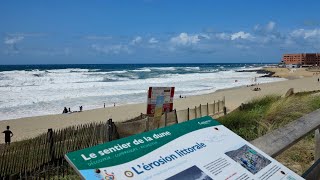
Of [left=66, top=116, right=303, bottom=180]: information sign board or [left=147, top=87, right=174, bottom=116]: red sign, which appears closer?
[left=66, top=116, right=303, bottom=180]: information sign board

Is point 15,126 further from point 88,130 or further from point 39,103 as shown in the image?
point 88,130

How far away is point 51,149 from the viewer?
29.9 feet

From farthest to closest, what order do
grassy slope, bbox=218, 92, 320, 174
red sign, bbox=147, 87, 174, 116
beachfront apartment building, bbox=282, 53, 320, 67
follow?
beachfront apartment building, bbox=282, 53, 320, 67
red sign, bbox=147, 87, 174, 116
grassy slope, bbox=218, 92, 320, 174

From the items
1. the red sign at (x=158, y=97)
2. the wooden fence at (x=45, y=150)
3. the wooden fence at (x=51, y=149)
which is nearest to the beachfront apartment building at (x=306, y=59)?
the red sign at (x=158, y=97)

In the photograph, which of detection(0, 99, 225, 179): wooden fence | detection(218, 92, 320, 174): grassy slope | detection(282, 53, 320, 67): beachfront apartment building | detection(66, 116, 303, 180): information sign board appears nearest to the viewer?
detection(66, 116, 303, 180): information sign board

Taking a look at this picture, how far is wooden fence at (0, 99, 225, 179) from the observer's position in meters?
8.05

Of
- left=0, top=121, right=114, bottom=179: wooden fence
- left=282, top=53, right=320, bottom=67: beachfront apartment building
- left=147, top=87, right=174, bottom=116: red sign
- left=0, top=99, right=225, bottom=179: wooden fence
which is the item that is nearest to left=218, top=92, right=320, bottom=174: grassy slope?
left=0, top=99, right=225, bottom=179: wooden fence

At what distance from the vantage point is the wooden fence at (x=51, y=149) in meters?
8.05

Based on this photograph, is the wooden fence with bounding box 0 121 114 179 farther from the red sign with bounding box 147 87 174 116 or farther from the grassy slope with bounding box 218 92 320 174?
the grassy slope with bounding box 218 92 320 174

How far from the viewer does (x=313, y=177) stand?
2.73 m

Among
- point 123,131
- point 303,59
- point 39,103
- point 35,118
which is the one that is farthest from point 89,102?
point 303,59

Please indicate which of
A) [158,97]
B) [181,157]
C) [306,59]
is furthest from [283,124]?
[306,59]

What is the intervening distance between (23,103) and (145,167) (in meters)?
35.0

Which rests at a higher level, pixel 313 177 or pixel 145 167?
pixel 145 167
